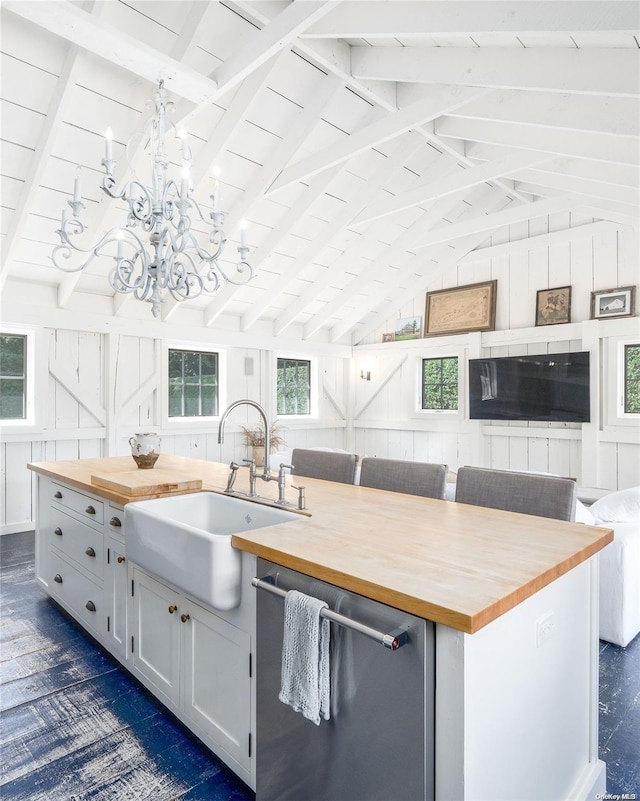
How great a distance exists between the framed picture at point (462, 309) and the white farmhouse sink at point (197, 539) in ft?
15.9

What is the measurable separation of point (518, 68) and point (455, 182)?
164 centimetres

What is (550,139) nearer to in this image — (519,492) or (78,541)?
(519,492)

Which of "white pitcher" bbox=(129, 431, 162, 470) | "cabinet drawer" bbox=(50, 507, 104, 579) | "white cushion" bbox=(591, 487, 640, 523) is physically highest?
"white pitcher" bbox=(129, 431, 162, 470)

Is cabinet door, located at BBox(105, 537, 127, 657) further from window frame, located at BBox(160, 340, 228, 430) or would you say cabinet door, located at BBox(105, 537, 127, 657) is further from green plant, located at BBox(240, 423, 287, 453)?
green plant, located at BBox(240, 423, 287, 453)

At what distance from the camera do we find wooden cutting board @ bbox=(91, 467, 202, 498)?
2316 millimetres

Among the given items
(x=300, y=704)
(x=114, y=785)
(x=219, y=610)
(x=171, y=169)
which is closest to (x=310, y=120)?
(x=171, y=169)

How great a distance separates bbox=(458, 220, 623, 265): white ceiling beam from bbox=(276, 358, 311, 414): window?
2717 mm

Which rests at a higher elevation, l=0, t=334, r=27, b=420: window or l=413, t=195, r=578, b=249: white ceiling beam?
l=413, t=195, r=578, b=249: white ceiling beam

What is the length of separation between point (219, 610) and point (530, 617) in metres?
0.98

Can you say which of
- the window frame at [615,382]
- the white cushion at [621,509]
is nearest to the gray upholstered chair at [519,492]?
the white cushion at [621,509]

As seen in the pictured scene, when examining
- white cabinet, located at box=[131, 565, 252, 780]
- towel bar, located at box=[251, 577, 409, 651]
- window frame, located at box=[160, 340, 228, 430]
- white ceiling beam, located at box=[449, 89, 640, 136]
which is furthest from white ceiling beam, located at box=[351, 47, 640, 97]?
window frame, located at box=[160, 340, 228, 430]

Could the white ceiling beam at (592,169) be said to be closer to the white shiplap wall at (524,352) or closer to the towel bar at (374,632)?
the white shiplap wall at (524,352)

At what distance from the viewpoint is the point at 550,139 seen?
340 cm

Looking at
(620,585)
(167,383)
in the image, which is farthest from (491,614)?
(167,383)
